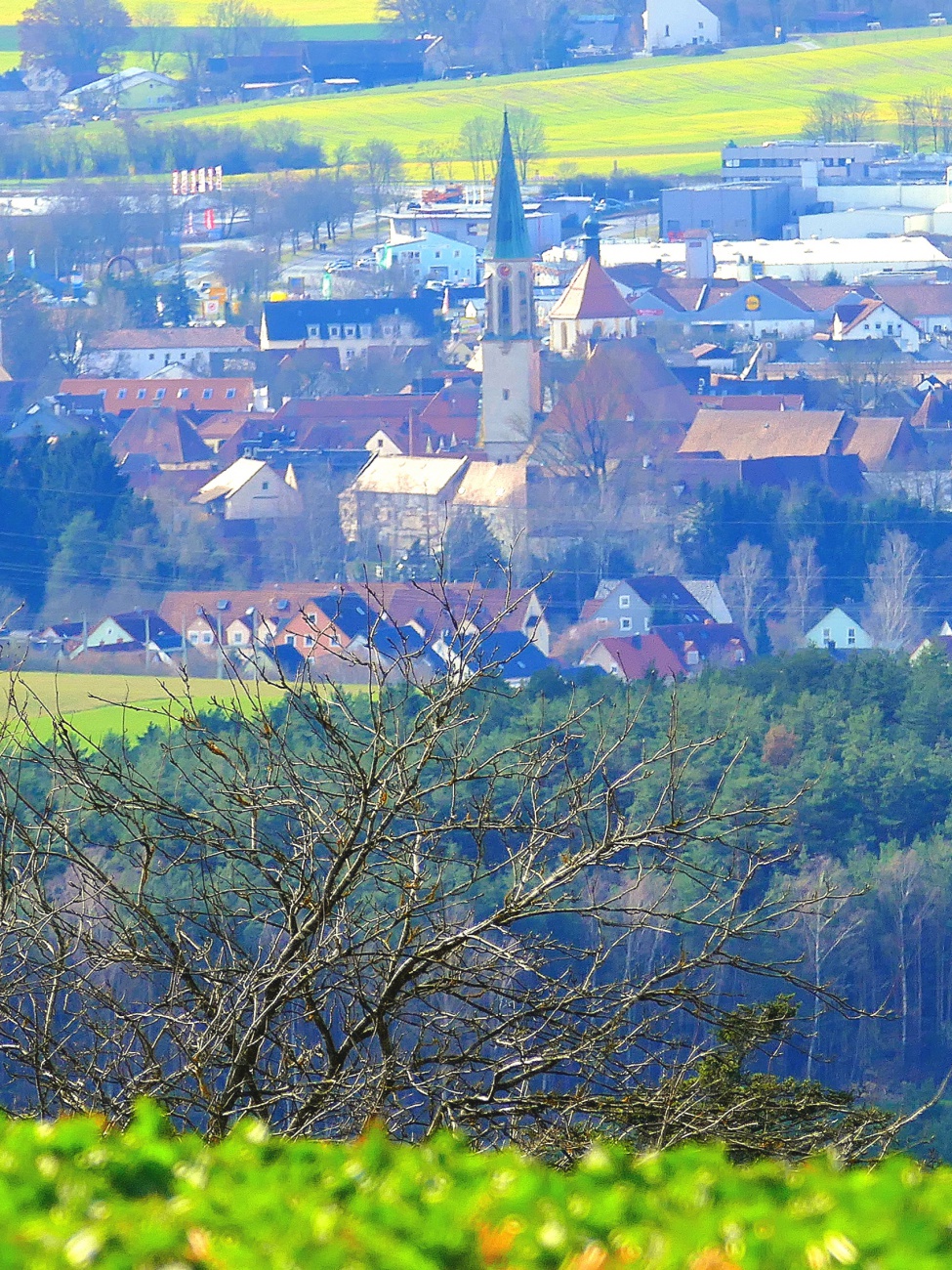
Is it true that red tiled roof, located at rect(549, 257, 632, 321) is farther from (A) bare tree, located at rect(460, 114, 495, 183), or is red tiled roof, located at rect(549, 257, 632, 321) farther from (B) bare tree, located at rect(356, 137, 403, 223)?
(A) bare tree, located at rect(460, 114, 495, 183)

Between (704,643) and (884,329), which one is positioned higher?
(704,643)

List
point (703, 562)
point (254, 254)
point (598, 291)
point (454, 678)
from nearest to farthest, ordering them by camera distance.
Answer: point (454, 678) → point (703, 562) → point (598, 291) → point (254, 254)

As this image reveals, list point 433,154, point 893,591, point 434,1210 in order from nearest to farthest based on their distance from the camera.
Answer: point 434,1210
point 893,591
point 433,154

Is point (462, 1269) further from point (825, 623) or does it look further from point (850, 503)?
point (850, 503)

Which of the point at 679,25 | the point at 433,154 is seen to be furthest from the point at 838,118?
the point at 679,25

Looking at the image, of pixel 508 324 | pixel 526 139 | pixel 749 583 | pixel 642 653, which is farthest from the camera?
pixel 526 139

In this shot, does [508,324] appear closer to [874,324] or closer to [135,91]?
Result: [874,324]

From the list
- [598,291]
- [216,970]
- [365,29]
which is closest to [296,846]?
[216,970]
